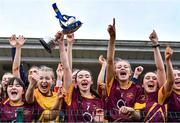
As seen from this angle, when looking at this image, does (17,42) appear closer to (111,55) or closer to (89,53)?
(111,55)

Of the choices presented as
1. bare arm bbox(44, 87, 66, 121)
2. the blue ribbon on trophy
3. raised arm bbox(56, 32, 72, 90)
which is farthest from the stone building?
bare arm bbox(44, 87, 66, 121)

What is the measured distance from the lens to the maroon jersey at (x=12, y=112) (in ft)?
16.4

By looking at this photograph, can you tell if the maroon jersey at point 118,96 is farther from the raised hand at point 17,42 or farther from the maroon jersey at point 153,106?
the raised hand at point 17,42

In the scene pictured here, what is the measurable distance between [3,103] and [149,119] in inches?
57.2

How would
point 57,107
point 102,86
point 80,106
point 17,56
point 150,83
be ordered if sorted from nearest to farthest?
point 57,107 < point 80,106 < point 150,83 < point 102,86 < point 17,56

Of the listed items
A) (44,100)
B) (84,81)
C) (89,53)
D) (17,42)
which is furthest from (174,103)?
(89,53)

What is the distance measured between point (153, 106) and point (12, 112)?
134 centimetres

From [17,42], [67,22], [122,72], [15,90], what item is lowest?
[15,90]

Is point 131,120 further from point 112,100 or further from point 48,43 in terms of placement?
point 48,43

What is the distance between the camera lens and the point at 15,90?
5.49 m

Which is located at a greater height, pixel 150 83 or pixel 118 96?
pixel 150 83

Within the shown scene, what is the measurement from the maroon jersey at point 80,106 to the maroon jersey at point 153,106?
1.32 ft

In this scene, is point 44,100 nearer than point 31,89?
No

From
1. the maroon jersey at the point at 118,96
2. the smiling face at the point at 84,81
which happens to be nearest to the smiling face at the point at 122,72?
the maroon jersey at the point at 118,96
